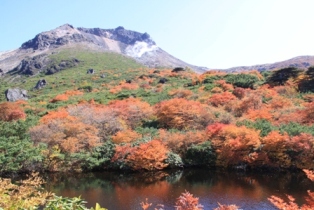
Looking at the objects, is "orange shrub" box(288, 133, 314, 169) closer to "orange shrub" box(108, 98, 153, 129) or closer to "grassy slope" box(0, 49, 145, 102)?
"orange shrub" box(108, 98, 153, 129)

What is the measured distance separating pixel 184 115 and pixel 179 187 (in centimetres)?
1738

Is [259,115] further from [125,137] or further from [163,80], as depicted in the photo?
[163,80]

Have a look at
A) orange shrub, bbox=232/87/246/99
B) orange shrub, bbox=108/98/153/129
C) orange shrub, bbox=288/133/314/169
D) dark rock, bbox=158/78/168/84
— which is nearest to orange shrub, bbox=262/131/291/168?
orange shrub, bbox=288/133/314/169

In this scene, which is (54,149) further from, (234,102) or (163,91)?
(163,91)

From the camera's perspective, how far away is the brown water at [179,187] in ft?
88.5

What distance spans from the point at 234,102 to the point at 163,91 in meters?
24.5

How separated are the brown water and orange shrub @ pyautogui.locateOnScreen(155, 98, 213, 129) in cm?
941

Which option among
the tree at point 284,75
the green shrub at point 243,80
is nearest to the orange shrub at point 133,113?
the green shrub at point 243,80

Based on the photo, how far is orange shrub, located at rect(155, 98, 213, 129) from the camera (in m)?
47.4

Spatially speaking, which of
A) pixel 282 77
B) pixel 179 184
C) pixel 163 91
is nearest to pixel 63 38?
pixel 163 91

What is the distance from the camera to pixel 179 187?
3184 centimetres

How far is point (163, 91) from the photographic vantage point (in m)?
75.0

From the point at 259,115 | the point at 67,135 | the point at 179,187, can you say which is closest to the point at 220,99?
the point at 259,115

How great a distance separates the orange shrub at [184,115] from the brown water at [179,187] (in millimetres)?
9410
